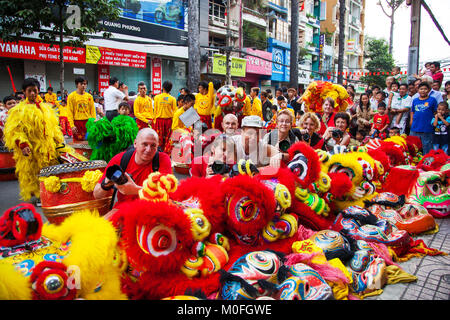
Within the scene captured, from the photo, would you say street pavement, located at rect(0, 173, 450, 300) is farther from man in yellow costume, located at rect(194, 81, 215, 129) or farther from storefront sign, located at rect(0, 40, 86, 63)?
storefront sign, located at rect(0, 40, 86, 63)

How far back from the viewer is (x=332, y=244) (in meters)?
2.61

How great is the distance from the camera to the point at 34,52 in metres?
12.9

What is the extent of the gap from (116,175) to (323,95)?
4.93 m

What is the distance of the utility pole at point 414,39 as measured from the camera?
8750 mm

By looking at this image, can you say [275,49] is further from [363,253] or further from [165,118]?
[363,253]

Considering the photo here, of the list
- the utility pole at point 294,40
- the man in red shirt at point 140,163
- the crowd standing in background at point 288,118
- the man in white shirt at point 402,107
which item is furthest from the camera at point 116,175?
the utility pole at point 294,40

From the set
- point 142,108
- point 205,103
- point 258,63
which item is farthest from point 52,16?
point 258,63

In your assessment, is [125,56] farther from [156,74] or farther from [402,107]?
[402,107]

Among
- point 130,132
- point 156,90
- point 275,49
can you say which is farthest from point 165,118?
point 275,49

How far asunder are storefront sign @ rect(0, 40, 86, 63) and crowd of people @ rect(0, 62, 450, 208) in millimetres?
4616

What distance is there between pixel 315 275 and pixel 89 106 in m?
5.87

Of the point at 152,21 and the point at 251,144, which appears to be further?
the point at 152,21

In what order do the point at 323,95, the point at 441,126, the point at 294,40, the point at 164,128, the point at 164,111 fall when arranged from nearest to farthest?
the point at 323,95 < the point at 441,126 < the point at 164,111 < the point at 164,128 < the point at 294,40

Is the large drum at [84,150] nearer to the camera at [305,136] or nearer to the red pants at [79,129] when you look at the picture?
the red pants at [79,129]
